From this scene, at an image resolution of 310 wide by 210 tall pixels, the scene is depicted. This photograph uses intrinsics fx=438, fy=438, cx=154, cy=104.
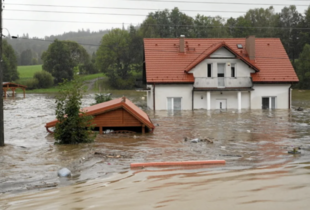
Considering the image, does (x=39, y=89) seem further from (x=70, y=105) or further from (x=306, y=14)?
(x=70, y=105)

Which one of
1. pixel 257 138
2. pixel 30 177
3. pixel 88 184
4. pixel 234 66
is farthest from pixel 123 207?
pixel 234 66

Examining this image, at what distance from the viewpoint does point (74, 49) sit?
4680 inches

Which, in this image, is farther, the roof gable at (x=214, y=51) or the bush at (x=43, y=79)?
the bush at (x=43, y=79)

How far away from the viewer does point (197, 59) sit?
40.7 metres

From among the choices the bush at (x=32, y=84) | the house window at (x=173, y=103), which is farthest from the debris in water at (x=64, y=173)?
the bush at (x=32, y=84)

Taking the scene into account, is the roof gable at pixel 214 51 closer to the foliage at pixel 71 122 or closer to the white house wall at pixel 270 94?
the white house wall at pixel 270 94

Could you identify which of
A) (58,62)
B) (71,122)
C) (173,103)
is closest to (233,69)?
(173,103)

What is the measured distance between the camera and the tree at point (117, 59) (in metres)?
90.1

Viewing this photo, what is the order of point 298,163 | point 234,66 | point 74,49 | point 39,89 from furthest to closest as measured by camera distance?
point 74,49, point 39,89, point 234,66, point 298,163

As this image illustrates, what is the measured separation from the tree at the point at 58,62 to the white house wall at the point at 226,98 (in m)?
61.2

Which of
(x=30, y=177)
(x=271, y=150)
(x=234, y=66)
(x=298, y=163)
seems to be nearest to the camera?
(x=30, y=177)

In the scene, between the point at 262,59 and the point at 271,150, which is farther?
the point at 262,59

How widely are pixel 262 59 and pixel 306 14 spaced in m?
59.3

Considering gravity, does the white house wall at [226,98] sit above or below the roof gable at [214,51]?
below
